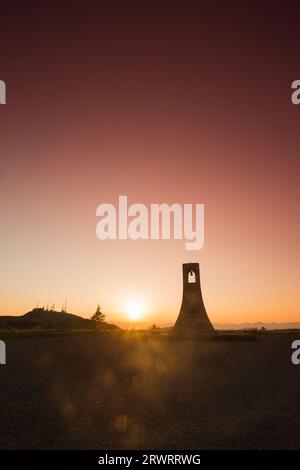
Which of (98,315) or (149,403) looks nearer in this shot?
(149,403)

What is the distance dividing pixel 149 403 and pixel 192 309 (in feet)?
90.4

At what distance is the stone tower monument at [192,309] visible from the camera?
35.7 meters

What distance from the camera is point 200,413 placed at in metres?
8.40

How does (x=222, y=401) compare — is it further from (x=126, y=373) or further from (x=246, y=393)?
(x=126, y=373)
